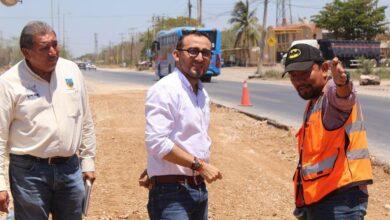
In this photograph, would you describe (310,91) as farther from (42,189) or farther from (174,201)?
(42,189)

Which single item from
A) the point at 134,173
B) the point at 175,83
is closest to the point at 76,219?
the point at 175,83

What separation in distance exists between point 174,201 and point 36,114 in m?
1.00

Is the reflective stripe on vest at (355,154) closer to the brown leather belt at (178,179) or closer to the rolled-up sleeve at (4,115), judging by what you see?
the brown leather belt at (178,179)

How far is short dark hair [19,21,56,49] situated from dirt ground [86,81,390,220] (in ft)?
8.68

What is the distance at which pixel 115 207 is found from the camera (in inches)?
242

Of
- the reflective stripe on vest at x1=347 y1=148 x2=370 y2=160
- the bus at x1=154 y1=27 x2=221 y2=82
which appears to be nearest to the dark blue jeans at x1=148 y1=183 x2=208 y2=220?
the reflective stripe on vest at x1=347 y1=148 x2=370 y2=160

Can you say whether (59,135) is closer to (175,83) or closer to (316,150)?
(175,83)

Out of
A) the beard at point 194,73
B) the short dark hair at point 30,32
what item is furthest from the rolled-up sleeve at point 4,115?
the beard at point 194,73

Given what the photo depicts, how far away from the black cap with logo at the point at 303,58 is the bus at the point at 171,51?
27841mm

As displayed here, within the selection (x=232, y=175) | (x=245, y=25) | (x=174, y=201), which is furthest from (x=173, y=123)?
(x=245, y=25)

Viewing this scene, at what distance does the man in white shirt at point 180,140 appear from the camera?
10.1 feet

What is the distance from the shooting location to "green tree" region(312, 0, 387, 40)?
2264 inches

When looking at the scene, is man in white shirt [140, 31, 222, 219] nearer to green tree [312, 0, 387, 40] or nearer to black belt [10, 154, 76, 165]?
black belt [10, 154, 76, 165]

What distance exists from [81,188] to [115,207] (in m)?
2.48
